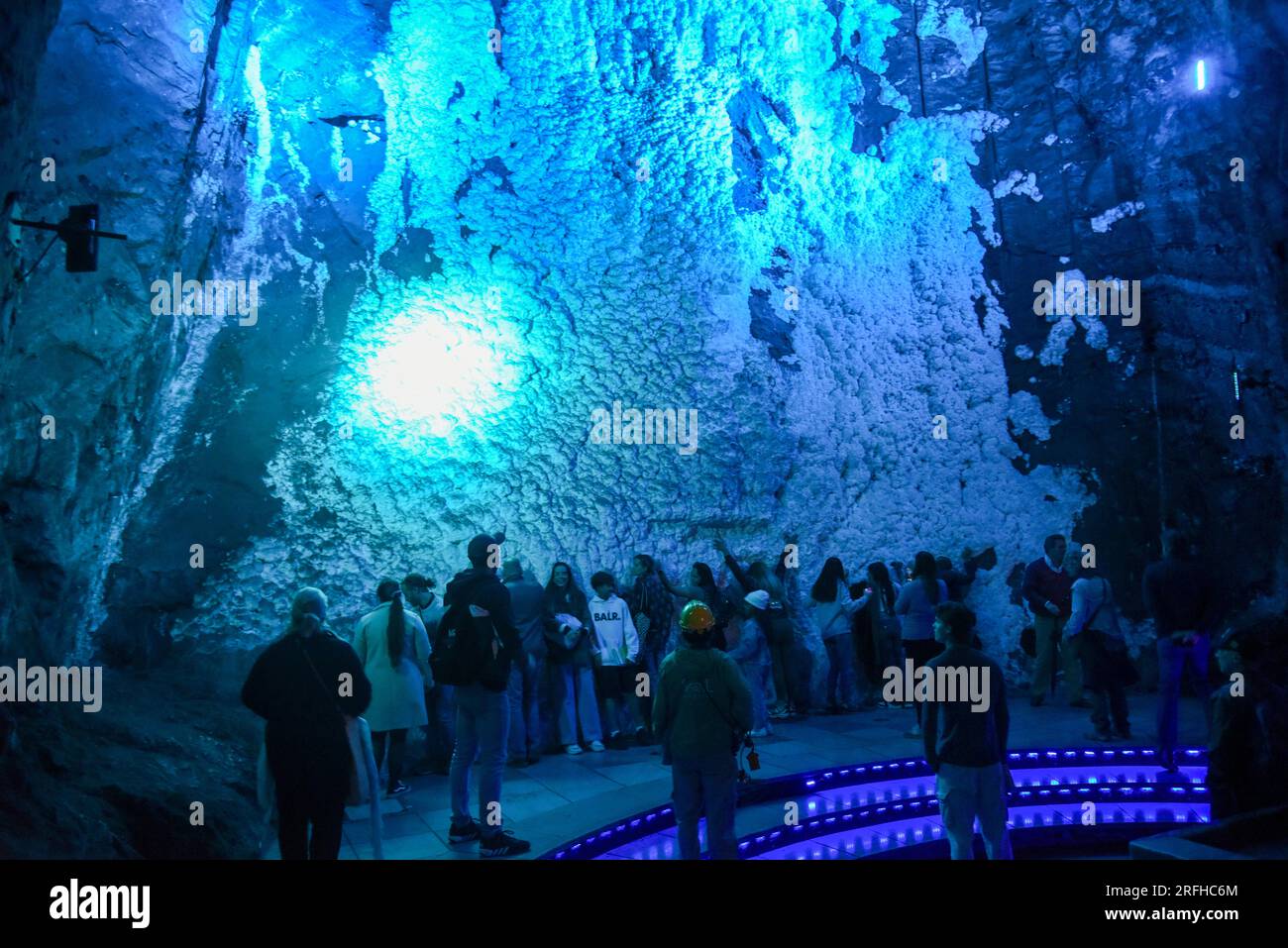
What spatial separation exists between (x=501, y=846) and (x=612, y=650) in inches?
106

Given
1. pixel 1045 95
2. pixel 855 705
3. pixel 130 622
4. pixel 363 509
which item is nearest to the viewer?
pixel 130 622

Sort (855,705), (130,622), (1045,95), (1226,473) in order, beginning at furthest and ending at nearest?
(1045,95), (1226,473), (855,705), (130,622)

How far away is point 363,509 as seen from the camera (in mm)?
7809

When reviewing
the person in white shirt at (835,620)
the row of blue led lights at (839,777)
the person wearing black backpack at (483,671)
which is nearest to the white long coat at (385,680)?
the person wearing black backpack at (483,671)

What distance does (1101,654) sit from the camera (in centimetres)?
682

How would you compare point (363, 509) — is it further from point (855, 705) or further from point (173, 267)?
point (855, 705)

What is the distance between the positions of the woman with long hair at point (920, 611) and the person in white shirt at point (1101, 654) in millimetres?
1091

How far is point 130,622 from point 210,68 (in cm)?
425

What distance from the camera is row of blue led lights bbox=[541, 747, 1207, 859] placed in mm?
4934

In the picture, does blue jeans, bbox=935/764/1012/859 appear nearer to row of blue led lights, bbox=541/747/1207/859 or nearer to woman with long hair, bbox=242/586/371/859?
row of blue led lights, bbox=541/747/1207/859

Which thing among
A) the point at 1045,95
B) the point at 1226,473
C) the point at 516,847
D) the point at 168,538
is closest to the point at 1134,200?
the point at 1045,95

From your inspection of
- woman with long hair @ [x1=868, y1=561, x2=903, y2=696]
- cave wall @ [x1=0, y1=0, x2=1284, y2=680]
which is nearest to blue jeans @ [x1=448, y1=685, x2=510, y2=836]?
cave wall @ [x1=0, y1=0, x2=1284, y2=680]

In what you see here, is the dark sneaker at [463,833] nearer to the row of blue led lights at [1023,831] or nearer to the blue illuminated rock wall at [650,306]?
the row of blue led lights at [1023,831]

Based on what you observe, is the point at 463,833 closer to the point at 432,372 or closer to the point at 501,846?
the point at 501,846
